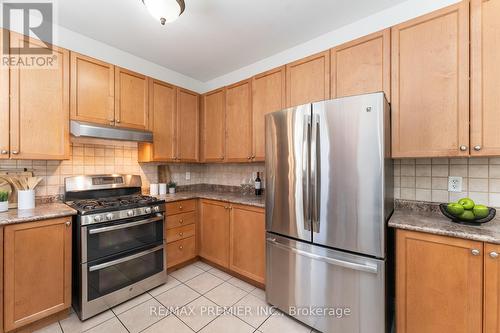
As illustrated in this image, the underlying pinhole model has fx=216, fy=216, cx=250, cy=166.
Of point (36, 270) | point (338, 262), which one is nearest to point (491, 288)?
point (338, 262)

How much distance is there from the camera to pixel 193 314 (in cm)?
188

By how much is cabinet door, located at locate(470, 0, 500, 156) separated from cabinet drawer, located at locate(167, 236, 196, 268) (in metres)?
2.79

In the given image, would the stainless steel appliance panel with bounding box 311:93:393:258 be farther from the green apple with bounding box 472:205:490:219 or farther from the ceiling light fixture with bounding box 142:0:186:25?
the ceiling light fixture with bounding box 142:0:186:25

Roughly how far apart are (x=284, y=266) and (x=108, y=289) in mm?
1566

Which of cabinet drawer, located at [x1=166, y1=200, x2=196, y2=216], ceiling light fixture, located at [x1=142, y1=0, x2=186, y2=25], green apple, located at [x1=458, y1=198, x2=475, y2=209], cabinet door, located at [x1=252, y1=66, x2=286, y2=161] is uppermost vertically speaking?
ceiling light fixture, located at [x1=142, y1=0, x2=186, y2=25]

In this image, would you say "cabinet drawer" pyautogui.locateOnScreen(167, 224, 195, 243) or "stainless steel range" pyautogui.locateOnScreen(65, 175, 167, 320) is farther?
"cabinet drawer" pyautogui.locateOnScreen(167, 224, 195, 243)

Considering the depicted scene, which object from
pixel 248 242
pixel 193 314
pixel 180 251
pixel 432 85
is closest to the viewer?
pixel 432 85

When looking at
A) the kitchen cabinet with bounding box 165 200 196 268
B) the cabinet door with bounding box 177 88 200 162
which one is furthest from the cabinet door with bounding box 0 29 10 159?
the cabinet door with bounding box 177 88 200 162

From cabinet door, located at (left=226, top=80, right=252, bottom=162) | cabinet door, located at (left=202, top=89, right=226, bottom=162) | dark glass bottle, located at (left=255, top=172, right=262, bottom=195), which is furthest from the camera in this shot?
cabinet door, located at (left=202, top=89, right=226, bottom=162)

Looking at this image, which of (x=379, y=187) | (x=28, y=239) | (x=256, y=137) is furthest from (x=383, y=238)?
(x=28, y=239)

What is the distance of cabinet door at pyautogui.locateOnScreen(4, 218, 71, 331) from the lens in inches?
60.7

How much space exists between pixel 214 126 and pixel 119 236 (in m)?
1.75

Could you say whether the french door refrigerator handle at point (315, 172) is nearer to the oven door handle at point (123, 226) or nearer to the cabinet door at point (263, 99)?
the cabinet door at point (263, 99)

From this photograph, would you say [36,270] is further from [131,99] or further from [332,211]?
[332,211]
